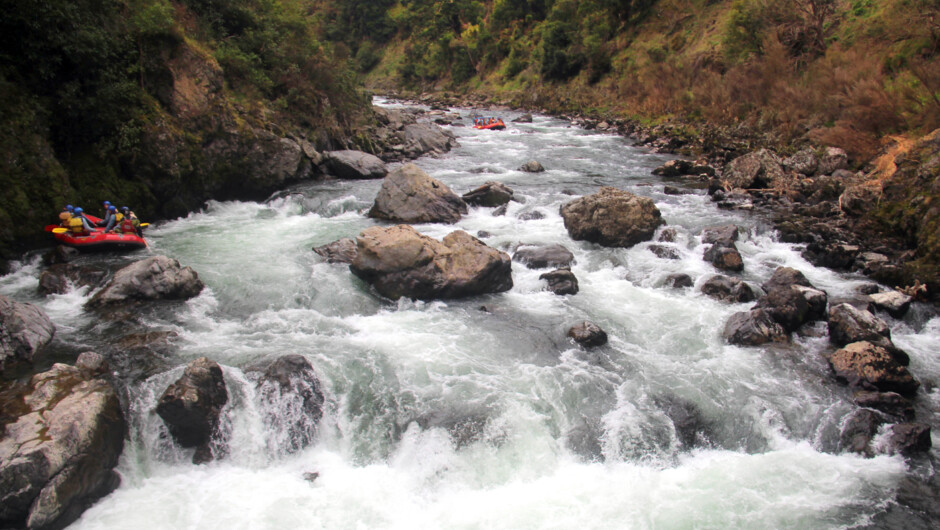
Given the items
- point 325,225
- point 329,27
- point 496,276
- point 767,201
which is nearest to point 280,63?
point 325,225

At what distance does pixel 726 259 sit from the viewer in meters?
12.6

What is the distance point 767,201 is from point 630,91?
81.7 feet

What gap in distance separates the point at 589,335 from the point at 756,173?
12.6m

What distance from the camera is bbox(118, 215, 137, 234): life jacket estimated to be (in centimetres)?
1249

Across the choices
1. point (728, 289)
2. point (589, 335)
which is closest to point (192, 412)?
point (589, 335)

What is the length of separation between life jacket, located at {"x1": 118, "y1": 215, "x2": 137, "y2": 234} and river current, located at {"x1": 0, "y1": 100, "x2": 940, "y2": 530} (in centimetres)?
74

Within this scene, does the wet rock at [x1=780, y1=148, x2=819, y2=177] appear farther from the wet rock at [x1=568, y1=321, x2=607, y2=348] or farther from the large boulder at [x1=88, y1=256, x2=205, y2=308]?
the large boulder at [x1=88, y1=256, x2=205, y2=308]

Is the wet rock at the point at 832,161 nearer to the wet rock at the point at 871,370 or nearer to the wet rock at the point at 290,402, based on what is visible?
the wet rock at the point at 871,370

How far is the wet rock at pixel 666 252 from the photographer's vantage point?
1331cm

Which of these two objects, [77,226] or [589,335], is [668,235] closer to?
[589,335]

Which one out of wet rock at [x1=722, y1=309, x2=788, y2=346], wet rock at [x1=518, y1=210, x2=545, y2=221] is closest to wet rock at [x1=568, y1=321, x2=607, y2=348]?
wet rock at [x1=722, y1=309, x2=788, y2=346]

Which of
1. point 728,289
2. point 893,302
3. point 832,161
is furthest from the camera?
point 832,161

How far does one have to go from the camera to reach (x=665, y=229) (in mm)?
14414

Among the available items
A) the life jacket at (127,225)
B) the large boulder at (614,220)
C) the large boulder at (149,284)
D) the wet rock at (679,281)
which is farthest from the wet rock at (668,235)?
the life jacket at (127,225)
